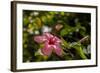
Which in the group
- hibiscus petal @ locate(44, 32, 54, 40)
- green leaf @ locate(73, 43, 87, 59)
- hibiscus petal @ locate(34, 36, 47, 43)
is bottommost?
green leaf @ locate(73, 43, 87, 59)

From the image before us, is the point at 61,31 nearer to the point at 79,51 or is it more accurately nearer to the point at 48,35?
the point at 48,35

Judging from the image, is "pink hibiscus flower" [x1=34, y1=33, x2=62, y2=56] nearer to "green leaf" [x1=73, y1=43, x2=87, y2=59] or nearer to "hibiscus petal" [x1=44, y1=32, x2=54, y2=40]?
"hibiscus petal" [x1=44, y1=32, x2=54, y2=40]

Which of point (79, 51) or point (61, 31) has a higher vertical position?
point (61, 31)

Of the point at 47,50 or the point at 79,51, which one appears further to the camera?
the point at 79,51

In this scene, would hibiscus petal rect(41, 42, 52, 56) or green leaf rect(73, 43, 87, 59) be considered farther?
green leaf rect(73, 43, 87, 59)

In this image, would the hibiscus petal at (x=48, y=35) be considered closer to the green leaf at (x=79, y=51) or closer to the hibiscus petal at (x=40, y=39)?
the hibiscus petal at (x=40, y=39)

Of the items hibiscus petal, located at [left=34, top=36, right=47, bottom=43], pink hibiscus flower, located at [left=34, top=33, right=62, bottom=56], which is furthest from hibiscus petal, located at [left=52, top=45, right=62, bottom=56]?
hibiscus petal, located at [left=34, top=36, right=47, bottom=43]

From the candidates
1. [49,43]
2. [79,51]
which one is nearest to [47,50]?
[49,43]
